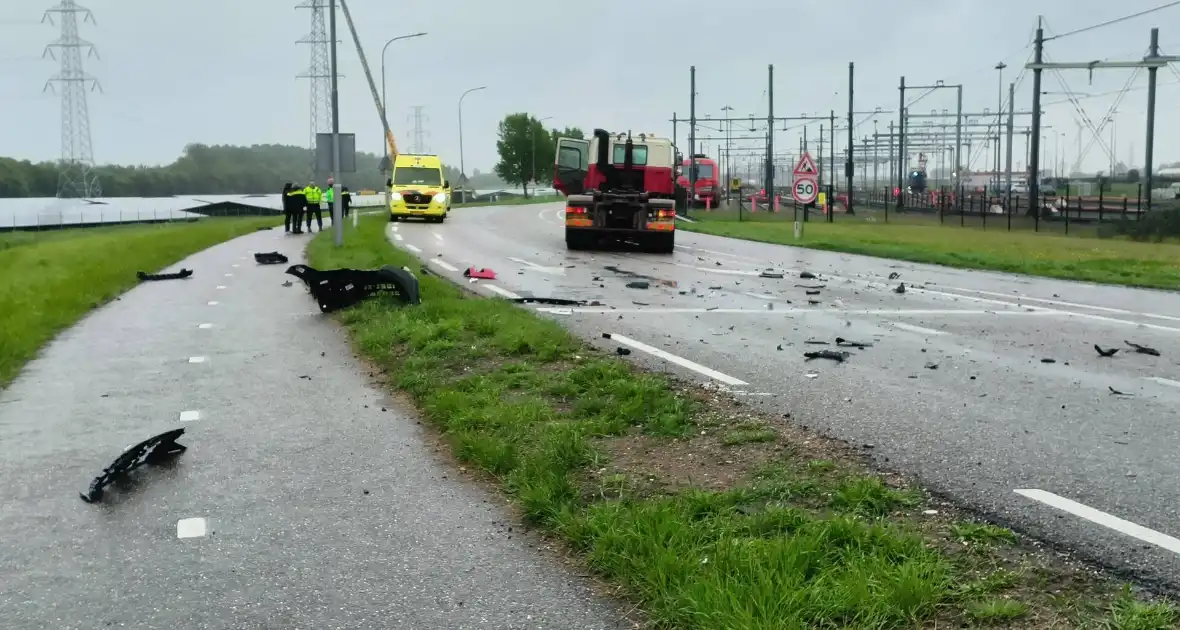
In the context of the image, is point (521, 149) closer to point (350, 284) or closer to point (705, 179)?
point (705, 179)

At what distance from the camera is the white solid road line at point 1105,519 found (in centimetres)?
462

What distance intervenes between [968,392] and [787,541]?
416 cm

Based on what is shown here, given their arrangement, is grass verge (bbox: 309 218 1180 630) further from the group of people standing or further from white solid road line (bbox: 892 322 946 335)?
the group of people standing

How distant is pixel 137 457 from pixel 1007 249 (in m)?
26.5

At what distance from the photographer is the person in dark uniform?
35000 millimetres

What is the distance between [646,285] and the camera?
17.3m

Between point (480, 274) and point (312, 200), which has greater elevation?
point (312, 200)

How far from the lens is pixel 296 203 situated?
115 ft

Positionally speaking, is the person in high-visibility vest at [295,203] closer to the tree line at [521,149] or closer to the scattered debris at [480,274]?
the scattered debris at [480,274]

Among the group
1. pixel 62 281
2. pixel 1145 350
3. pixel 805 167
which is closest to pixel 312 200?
pixel 805 167

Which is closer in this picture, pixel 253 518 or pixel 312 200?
pixel 253 518

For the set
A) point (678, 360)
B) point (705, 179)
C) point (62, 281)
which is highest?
point (705, 179)

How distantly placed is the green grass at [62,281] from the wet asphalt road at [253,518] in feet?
7.30

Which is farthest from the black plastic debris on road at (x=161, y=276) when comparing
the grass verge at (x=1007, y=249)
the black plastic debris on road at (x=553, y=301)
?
the grass verge at (x=1007, y=249)
